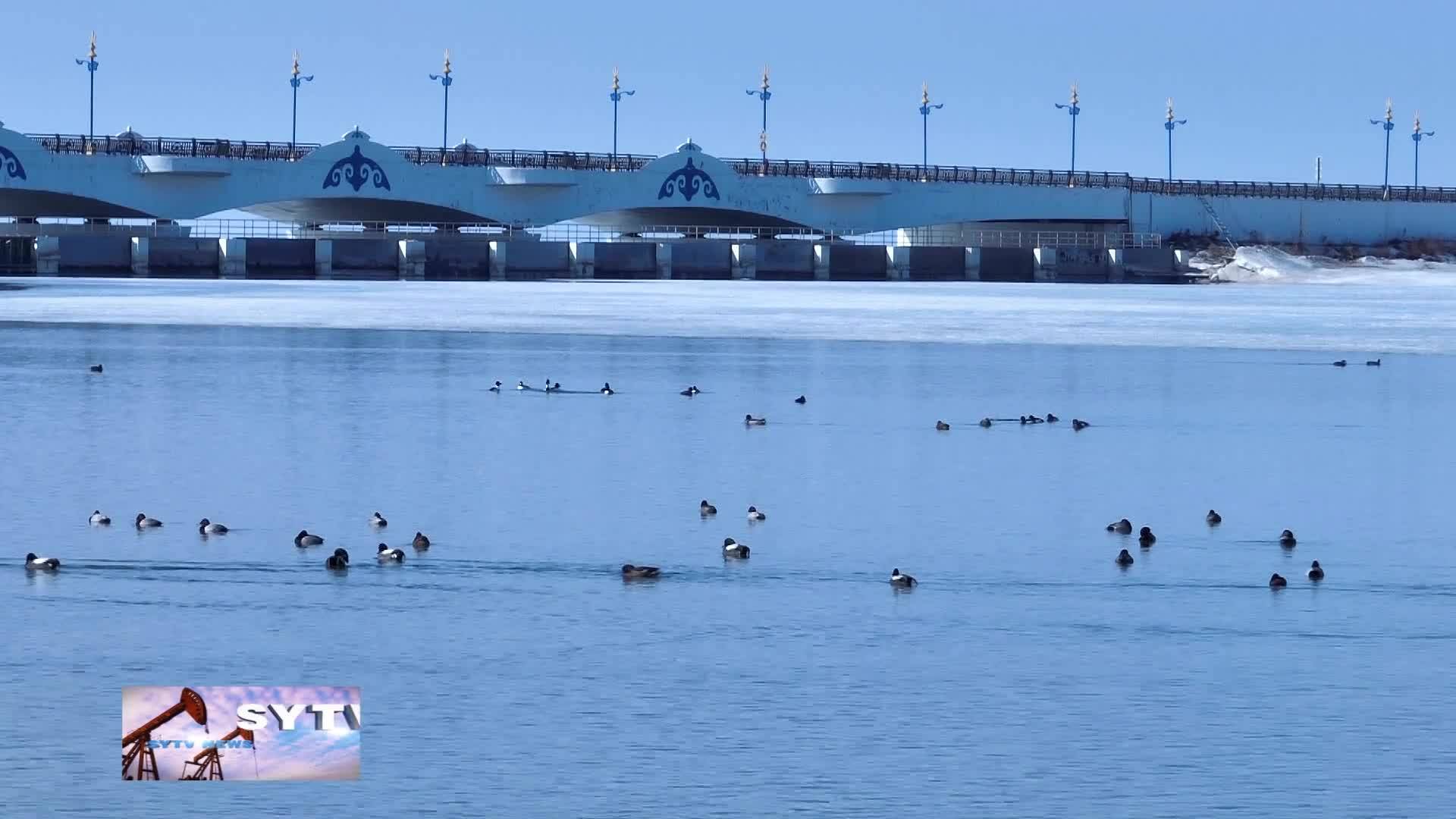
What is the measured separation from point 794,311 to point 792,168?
42.2 m

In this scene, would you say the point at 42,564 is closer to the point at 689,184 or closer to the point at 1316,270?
the point at 689,184

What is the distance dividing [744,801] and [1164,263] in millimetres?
94541

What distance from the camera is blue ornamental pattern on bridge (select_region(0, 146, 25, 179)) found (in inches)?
3219

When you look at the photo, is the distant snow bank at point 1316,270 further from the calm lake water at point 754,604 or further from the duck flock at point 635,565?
the duck flock at point 635,565

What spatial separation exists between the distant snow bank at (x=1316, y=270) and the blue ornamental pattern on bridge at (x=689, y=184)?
950 inches

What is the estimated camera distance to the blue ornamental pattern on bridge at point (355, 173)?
88.9 m

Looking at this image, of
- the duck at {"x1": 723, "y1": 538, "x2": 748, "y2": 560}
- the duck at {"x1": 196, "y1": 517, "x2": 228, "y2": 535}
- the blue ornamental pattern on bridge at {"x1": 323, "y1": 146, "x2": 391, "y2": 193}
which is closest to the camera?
the duck at {"x1": 723, "y1": 538, "x2": 748, "y2": 560}

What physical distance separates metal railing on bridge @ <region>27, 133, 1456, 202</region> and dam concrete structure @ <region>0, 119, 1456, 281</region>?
0.36 feet

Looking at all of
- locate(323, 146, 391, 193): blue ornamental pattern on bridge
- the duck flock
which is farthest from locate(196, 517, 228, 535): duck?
locate(323, 146, 391, 193): blue ornamental pattern on bridge

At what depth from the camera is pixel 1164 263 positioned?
101125mm

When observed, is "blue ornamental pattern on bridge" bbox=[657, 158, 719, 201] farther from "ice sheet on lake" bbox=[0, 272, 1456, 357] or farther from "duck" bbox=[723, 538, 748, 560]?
"duck" bbox=[723, 538, 748, 560]

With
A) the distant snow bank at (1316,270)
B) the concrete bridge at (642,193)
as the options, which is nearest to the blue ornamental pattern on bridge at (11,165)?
the concrete bridge at (642,193)

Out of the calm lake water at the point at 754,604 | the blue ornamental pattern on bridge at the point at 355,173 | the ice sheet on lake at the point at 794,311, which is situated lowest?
the calm lake water at the point at 754,604

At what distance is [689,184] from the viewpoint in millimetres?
96000
